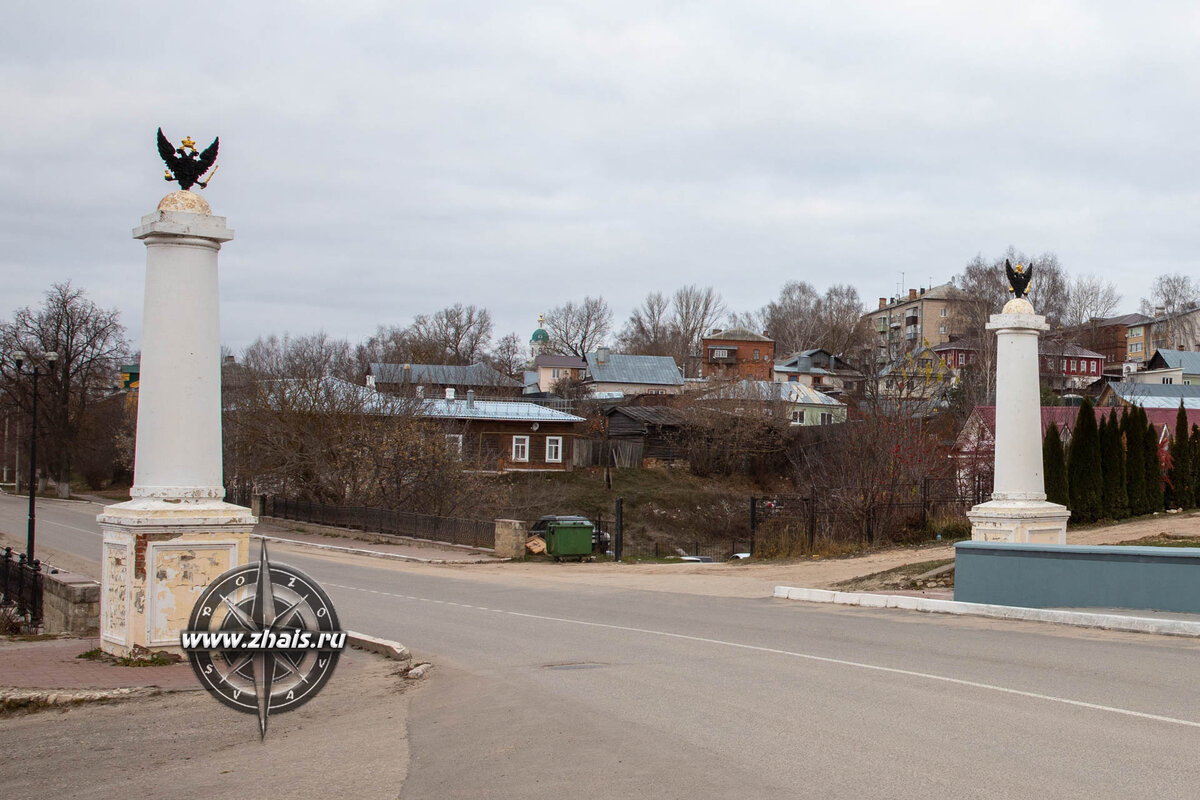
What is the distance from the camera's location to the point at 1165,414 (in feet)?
164

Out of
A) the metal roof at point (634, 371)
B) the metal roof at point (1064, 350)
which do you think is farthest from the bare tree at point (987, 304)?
the metal roof at point (634, 371)

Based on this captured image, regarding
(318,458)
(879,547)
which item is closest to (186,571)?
(879,547)

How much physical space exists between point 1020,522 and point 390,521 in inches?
906

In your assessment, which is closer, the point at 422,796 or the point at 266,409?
the point at 422,796

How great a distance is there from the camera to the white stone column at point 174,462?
35.7 feet

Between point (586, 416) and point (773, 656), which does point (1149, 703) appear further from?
point (586, 416)

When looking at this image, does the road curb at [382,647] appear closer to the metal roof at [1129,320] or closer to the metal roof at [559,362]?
the metal roof at [559,362]

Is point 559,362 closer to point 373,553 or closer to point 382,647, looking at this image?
point 373,553

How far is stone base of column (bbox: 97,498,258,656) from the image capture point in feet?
35.4

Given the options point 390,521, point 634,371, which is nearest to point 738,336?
point 634,371

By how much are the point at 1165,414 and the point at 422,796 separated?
168 feet

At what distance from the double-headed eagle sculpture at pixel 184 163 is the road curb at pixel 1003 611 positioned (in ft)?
36.9
